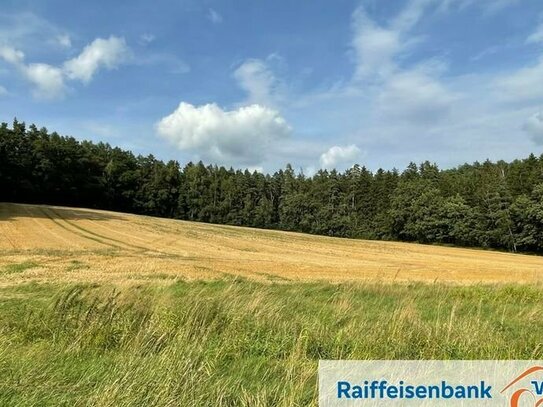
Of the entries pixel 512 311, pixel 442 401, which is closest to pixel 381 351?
pixel 442 401

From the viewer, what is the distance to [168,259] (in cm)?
3281

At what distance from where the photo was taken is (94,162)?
106 metres

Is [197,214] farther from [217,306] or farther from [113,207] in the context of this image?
[217,306]

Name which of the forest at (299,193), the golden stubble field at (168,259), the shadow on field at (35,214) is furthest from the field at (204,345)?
the forest at (299,193)

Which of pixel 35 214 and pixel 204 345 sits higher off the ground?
pixel 204 345

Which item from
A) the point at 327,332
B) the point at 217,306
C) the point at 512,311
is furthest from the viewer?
the point at 512,311

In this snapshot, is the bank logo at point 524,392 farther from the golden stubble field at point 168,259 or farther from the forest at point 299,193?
the forest at point 299,193

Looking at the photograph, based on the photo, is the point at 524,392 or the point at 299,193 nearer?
the point at 524,392

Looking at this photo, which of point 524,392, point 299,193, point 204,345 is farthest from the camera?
point 299,193

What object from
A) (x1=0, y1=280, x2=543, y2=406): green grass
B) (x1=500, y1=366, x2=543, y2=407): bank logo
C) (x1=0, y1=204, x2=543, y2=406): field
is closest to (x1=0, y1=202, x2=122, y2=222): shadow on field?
(x1=0, y1=204, x2=543, y2=406): field

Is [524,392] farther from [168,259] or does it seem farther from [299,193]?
[299,193]

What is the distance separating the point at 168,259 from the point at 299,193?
270 ft

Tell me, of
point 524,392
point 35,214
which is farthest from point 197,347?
point 35,214

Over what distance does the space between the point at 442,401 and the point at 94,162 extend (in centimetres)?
10982
